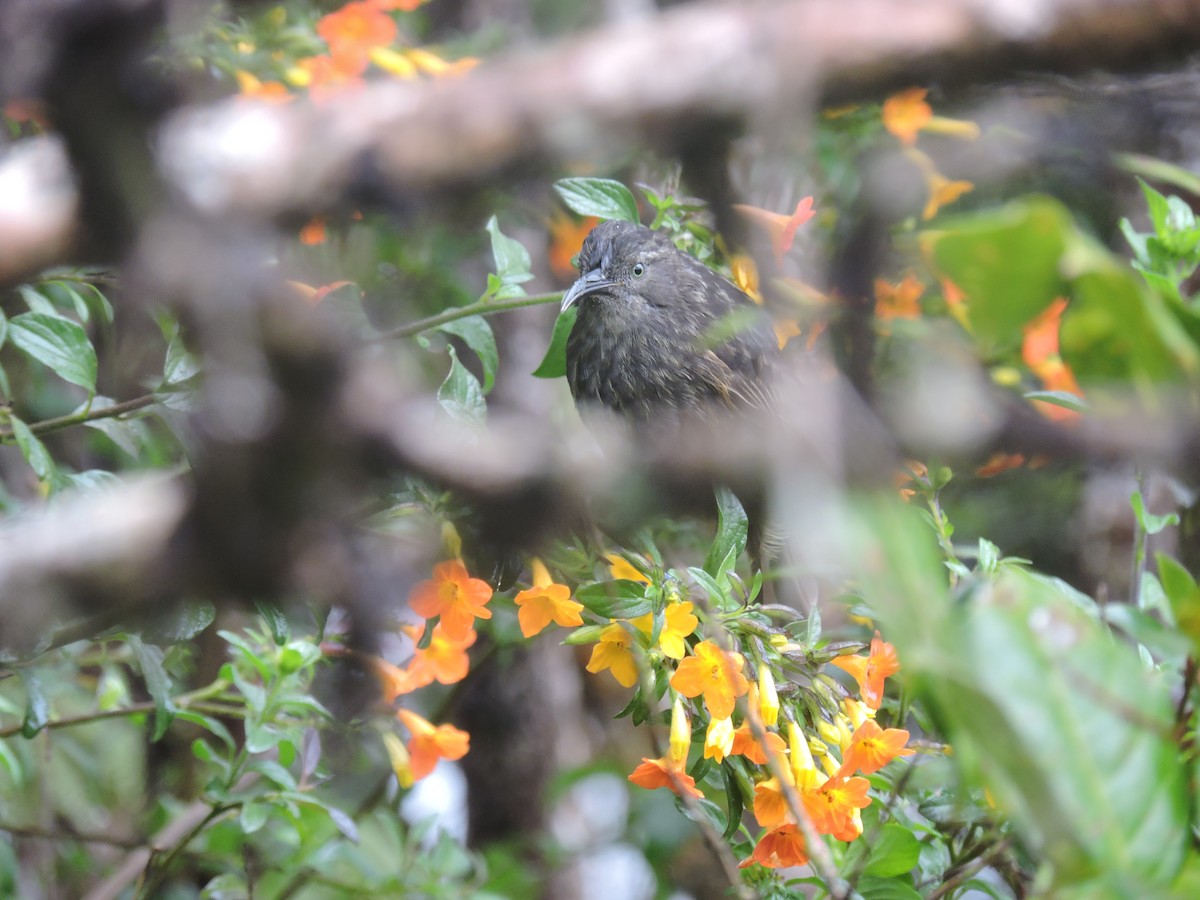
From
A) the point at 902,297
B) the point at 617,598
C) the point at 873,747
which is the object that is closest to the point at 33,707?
the point at 617,598

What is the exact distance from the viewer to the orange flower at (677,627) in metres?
1.54

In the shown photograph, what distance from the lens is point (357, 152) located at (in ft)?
3.83

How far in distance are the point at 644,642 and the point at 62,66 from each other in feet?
3.60

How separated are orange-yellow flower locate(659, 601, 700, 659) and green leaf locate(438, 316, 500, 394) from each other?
2.00ft

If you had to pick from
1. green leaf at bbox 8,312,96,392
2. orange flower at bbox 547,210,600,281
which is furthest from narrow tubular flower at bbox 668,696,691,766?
orange flower at bbox 547,210,600,281

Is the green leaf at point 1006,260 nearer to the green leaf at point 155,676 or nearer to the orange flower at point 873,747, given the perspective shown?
the orange flower at point 873,747

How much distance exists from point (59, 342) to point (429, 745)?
902 millimetres

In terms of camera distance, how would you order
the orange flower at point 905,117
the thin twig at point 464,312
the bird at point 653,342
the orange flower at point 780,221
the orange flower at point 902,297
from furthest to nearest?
1. the bird at point 653,342
2. the orange flower at point 905,117
3. the orange flower at point 902,297
4. the orange flower at point 780,221
5. the thin twig at point 464,312

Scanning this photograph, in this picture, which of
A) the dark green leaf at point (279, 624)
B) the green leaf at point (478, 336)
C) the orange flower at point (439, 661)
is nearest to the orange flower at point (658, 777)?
the orange flower at point (439, 661)

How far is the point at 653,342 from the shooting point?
133 inches

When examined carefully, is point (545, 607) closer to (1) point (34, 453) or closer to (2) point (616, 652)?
(2) point (616, 652)

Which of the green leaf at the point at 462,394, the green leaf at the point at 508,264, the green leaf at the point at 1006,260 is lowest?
the green leaf at the point at 462,394

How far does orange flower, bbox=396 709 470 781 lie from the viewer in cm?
200

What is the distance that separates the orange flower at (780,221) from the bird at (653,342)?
0.82 m
